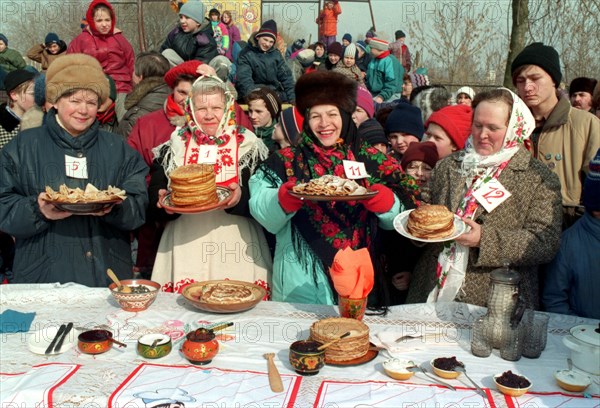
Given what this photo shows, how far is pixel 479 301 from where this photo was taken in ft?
9.36

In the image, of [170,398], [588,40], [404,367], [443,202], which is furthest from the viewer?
[588,40]

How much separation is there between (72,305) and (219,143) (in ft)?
4.40

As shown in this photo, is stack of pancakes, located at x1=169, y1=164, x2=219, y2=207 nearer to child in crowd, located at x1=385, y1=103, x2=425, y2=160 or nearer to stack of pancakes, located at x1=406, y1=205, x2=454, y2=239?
stack of pancakes, located at x1=406, y1=205, x2=454, y2=239

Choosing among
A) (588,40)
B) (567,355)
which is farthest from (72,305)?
(588,40)

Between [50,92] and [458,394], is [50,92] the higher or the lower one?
the higher one

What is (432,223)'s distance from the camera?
8.48 feet

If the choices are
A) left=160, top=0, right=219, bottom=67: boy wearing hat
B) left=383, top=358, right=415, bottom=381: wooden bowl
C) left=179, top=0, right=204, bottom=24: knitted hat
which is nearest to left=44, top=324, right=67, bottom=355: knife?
left=383, top=358, right=415, bottom=381: wooden bowl

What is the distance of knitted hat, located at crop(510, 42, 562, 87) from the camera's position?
3.66 m

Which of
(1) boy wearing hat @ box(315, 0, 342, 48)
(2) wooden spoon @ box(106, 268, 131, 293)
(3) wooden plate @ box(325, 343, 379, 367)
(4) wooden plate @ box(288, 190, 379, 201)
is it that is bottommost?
(3) wooden plate @ box(325, 343, 379, 367)

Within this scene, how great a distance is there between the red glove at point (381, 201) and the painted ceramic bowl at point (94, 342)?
138 centimetres

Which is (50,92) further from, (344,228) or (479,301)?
(479,301)

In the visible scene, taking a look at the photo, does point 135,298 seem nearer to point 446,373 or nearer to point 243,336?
point 243,336

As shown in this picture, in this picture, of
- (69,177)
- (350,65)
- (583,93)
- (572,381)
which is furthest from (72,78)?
(350,65)

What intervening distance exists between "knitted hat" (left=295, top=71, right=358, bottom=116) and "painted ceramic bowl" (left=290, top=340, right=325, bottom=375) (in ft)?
4.78
